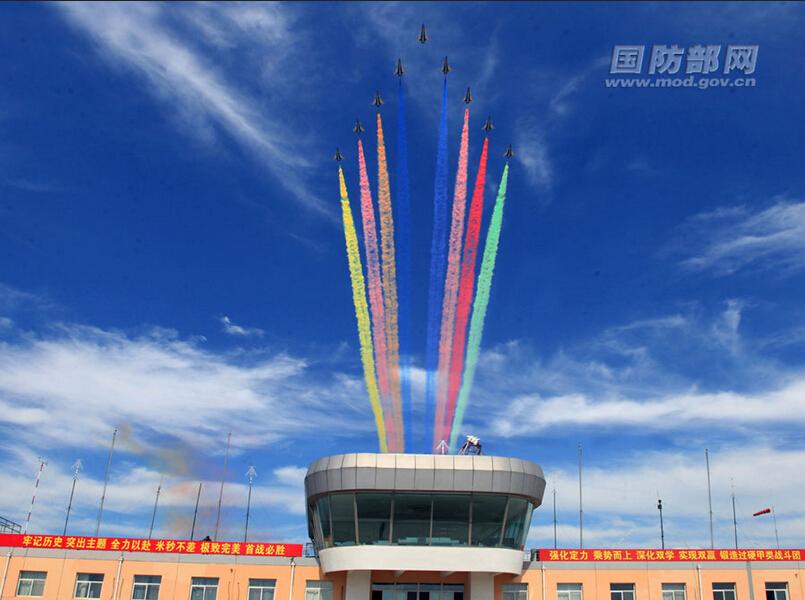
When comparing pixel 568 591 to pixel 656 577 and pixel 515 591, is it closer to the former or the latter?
pixel 515 591

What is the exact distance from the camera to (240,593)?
178 feet

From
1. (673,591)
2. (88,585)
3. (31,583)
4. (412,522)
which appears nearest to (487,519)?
(412,522)

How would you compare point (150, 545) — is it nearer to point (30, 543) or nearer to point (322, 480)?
point (30, 543)

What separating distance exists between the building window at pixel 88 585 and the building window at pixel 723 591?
45472mm

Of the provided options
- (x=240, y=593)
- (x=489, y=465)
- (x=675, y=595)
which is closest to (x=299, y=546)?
(x=240, y=593)

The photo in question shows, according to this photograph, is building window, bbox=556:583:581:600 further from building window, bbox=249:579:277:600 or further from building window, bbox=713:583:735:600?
building window, bbox=249:579:277:600

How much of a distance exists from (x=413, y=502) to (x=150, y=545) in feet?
64.6

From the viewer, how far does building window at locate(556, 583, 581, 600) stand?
2206 inches

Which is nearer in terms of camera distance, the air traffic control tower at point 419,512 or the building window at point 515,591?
the air traffic control tower at point 419,512

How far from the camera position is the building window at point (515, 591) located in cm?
5544

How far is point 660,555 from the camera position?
57.3m

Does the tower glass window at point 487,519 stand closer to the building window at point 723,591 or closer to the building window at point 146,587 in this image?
the building window at point 723,591

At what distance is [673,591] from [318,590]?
1054 inches

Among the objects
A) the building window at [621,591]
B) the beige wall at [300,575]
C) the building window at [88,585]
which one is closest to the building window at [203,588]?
the beige wall at [300,575]
